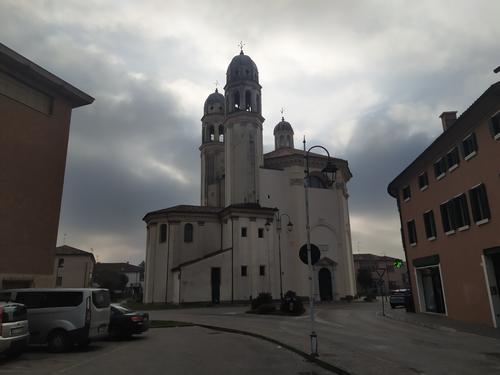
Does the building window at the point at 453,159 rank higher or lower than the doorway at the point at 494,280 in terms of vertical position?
higher

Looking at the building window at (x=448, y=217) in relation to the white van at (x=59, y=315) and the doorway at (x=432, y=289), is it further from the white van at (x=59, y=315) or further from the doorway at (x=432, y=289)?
the white van at (x=59, y=315)

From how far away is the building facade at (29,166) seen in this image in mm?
14125

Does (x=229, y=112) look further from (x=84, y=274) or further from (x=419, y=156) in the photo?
(x=84, y=274)

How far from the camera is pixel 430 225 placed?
922 inches

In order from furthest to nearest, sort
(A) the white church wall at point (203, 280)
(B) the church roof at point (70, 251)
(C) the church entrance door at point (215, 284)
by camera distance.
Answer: (B) the church roof at point (70, 251) < (C) the church entrance door at point (215, 284) < (A) the white church wall at point (203, 280)

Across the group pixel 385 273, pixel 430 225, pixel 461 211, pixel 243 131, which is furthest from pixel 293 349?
pixel 385 273

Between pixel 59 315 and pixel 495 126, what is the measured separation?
17.8m

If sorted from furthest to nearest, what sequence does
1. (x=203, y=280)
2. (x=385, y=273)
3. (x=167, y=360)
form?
1. (x=385, y=273)
2. (x=203, y=280)
3. (x=167, y=360)

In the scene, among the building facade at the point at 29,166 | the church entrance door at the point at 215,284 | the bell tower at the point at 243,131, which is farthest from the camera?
the bell tower at the point at 243,131

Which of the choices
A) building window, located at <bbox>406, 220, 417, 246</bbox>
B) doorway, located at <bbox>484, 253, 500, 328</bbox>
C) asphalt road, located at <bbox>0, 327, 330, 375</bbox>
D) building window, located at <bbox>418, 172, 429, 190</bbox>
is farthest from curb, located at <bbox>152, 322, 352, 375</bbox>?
building window, located at <bbox>406, 220, 417, 246</bbox>

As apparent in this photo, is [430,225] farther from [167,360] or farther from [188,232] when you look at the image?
[188,232]

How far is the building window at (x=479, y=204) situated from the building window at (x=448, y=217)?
78.1 inches

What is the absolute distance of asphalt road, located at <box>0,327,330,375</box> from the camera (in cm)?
873

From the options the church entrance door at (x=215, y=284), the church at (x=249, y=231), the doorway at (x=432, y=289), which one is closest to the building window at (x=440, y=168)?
the doorway at (x=432, y=289)
